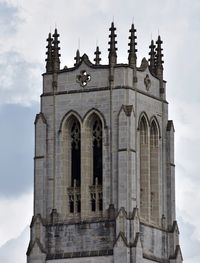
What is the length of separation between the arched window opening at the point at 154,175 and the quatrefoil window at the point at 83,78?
5130mm

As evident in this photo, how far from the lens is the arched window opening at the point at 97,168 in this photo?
5408 inches

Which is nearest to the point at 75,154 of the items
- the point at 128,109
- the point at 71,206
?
the point at 71,206

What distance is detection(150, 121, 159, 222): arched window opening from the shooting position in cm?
13925

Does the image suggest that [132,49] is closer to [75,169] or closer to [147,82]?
[147,82]

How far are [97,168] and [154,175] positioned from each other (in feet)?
12.9

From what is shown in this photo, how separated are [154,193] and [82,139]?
19.1 ft

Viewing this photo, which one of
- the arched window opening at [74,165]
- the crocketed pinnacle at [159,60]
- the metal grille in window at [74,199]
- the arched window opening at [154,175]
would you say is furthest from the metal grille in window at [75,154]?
Result: the crocketed pinnacle at [159,60]

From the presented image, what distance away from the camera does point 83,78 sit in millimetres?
139250

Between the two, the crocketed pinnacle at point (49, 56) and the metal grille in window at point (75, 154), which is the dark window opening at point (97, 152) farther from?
the crocketed pinnacle at point (49, 56)

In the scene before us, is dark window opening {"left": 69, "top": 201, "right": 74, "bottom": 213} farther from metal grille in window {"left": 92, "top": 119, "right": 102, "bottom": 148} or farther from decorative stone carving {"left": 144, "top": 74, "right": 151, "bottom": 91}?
decorative stone carving {"left": 144, "top": 74, "right": 151, "bottom": 91}

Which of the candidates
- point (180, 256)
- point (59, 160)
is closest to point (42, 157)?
point (59, 160)

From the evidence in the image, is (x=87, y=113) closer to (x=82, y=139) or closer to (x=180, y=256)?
(x=82, y=139)

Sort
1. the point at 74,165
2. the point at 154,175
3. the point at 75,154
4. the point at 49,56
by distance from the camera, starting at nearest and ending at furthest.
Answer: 1. the point at 74,165
2. the point at 75,154
3. the point at 154,175
4. the point at 49,56

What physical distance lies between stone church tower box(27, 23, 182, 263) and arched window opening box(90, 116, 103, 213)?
0.20 ft
